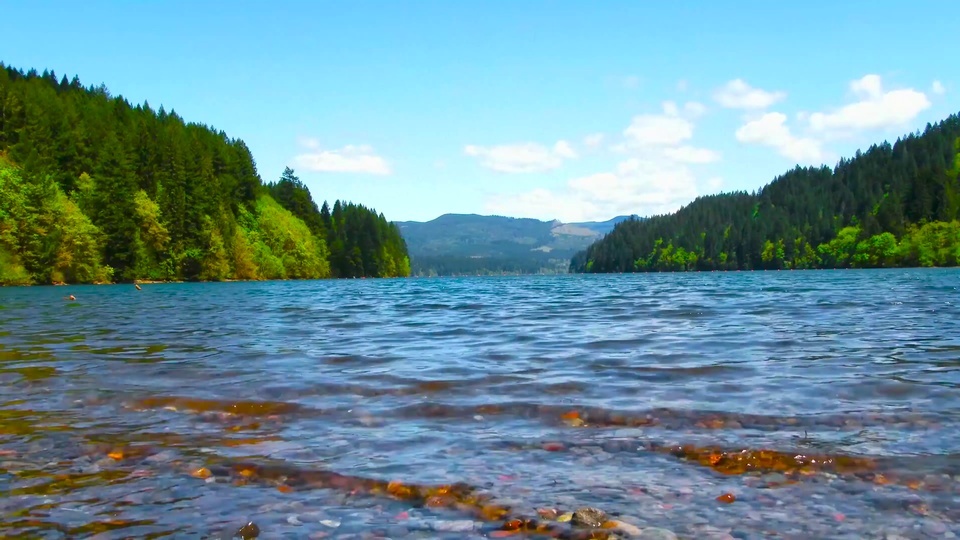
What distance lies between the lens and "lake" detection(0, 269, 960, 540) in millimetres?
5551

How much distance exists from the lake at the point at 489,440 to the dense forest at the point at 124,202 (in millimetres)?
72793

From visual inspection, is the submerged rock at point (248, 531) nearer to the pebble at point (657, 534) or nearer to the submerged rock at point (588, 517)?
the submerged rock at point (588, 517)

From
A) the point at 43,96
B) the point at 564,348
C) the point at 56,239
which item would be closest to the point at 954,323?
the point at 564,348

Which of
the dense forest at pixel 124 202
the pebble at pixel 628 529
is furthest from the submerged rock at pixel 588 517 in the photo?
the dense forest at pixel 124 202

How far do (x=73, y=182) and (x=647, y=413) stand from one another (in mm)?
114284

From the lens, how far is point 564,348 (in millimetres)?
17156

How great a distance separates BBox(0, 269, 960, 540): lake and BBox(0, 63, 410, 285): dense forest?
72.8 m

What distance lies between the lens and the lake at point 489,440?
555 cm

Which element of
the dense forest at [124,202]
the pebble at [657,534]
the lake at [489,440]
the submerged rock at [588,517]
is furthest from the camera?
the dense forest at [124,202]

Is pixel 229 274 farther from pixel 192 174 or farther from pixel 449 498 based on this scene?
pixel 449 498

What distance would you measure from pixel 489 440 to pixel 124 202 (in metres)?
102

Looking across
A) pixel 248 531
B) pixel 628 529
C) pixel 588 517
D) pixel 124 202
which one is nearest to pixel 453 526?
pixel 588 517

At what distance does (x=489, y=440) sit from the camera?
26.9ft

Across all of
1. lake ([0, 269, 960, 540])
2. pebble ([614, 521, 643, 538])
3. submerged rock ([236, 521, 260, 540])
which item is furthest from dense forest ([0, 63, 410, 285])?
pebble ([614, 521, 643, 538])
